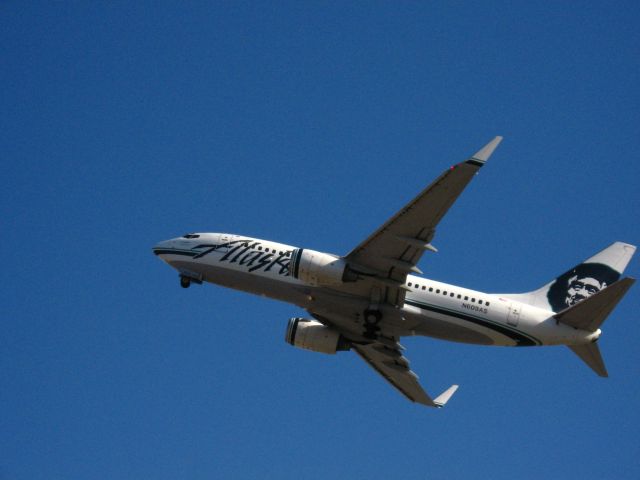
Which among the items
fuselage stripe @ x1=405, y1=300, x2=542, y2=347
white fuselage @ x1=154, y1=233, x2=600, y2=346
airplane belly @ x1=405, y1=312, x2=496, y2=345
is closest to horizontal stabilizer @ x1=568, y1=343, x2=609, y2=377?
white fuselage @ x1=154, y1=233, x2=600, y2=346

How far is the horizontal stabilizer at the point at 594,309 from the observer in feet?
122

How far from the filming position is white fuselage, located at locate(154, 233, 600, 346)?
41.1 meters

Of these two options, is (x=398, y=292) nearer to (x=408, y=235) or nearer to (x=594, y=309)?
(x=408, y=235)

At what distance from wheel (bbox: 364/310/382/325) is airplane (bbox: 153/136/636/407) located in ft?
0.18

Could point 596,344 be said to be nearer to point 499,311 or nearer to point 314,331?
point 499,311

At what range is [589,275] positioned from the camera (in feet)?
145

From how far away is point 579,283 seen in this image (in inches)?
1737

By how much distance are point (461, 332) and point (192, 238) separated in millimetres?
15298

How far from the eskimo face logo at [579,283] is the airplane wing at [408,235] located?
8.46 metres

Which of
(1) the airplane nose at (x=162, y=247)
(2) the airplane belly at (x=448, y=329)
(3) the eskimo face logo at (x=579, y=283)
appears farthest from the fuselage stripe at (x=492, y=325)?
(1) the airplane nose at (x=162, y=247)

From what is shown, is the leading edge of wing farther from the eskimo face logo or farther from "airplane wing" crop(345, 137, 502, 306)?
the eskimo face logo

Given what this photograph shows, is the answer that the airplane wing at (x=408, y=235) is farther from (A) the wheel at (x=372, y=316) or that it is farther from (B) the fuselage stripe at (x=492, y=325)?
(B) the fuselage stripe at (x=492, y=325)

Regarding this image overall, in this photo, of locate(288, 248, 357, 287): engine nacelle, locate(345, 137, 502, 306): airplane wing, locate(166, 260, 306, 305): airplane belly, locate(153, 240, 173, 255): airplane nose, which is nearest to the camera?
locate(345, 137, 502, 306): airplane wing

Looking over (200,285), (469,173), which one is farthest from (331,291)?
(469,173)
